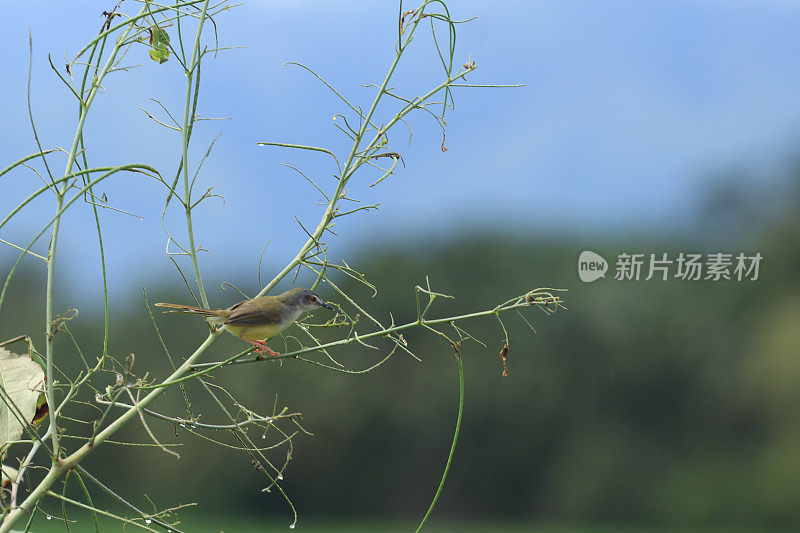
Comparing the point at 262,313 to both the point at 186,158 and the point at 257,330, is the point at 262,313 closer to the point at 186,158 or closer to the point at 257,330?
the point at 257,330

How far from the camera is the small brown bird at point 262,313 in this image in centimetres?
162

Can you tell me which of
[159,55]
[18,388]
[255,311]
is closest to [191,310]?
[255,311]

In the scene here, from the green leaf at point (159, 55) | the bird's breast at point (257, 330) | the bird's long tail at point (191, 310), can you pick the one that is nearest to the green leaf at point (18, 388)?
the bird's long tail at point (191, 310)

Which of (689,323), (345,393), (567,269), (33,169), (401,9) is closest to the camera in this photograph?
(33,169)

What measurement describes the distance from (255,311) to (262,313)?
0.03 meters

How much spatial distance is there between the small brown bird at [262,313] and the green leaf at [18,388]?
31 centimetres

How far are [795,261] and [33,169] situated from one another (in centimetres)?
1273

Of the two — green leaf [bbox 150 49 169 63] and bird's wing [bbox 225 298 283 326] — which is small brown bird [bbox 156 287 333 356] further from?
green leaf [bbox 150 49 169 63]

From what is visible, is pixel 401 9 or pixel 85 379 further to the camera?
pixel 401 9

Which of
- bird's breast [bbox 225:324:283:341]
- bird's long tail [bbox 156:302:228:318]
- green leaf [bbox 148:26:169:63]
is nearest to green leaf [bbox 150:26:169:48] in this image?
green leaf [bbox 148:26:169:63]

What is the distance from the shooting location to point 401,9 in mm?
1302

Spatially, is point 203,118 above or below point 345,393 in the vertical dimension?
above

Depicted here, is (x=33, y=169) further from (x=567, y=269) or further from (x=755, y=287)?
(x=755, y=287)

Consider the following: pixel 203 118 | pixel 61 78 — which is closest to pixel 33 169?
pixel 61 78
